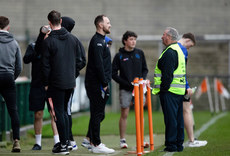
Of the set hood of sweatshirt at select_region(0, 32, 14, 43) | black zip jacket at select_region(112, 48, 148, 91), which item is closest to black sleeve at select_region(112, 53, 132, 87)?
black zip jacket at select_region(112, 48, 148, 91)

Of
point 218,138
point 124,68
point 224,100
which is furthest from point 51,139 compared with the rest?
point 224,100

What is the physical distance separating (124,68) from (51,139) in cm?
232

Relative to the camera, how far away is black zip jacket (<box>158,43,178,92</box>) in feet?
25.2

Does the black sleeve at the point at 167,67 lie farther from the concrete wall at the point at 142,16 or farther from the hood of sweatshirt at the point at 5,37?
the concrete wall at the point at 142,16

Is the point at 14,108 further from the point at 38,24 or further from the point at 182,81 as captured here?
the point at 38,24

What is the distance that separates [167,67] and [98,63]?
3.14ft

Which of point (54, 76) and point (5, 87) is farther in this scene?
point (5, 87)

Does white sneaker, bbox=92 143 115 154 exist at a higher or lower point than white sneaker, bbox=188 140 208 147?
higher

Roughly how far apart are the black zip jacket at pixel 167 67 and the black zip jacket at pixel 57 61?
127 centimetres

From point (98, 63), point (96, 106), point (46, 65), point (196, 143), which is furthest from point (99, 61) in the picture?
point (196, 143)

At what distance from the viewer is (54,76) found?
736cm

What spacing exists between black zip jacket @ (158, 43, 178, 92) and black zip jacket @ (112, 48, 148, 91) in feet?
3.75

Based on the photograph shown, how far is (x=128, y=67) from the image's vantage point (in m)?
8.89

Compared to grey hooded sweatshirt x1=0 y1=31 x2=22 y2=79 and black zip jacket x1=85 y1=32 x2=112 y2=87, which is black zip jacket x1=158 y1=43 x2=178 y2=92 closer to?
black zip jacket x1=85 y1=32 x2=112 y2=87
